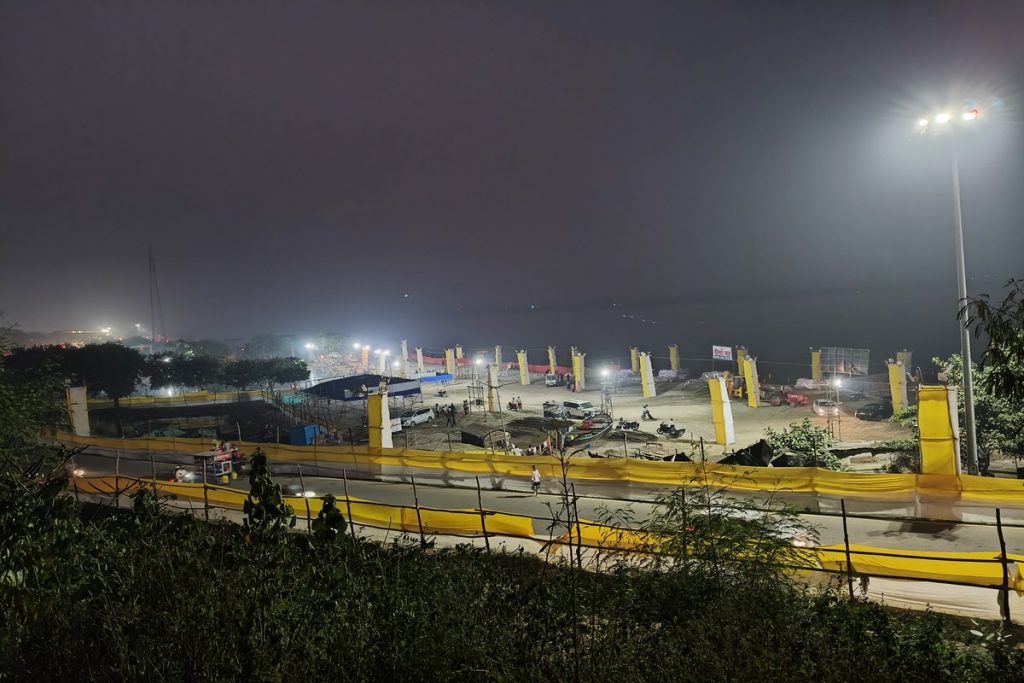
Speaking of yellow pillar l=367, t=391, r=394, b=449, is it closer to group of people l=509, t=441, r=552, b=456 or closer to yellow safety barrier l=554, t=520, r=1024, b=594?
group of people l=509, t=441, r=552, b=456

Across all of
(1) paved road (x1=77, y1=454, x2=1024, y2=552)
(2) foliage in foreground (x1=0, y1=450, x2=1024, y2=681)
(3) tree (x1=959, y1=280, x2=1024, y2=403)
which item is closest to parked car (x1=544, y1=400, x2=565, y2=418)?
(1) paved road (x1=77, y1=454, x2=1024, y2=552)

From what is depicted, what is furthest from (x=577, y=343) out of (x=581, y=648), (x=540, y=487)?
(x=581, y=648)

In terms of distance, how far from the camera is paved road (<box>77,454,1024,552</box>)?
434 inches

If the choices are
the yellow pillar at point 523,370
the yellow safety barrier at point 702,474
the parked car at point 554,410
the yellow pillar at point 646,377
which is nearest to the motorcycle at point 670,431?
the parked car at point 554,410

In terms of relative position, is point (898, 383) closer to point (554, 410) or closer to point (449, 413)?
point (554, 410)

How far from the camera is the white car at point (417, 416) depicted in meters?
32.1

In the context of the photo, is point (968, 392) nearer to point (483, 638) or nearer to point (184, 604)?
point (483, 638)

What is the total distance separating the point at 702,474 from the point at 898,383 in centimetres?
2257

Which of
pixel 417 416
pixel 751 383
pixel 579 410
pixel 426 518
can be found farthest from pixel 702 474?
pixel 751 383

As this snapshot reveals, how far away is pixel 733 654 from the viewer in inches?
187

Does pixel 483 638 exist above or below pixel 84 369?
below

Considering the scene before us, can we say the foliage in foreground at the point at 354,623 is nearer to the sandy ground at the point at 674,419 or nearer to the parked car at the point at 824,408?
the sandy ground at the point at 674,419

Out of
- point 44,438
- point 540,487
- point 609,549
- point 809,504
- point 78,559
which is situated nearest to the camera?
point 78,559

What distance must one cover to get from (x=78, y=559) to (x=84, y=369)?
149 feet
